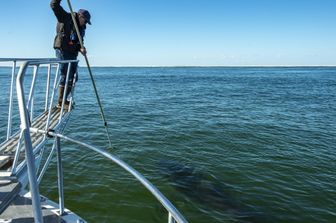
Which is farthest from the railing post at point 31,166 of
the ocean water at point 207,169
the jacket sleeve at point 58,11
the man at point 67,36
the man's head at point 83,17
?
the man's head at point 83,17

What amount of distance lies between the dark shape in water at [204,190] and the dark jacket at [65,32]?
215 inches

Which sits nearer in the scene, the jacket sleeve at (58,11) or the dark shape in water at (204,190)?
the jacket sleeve at (58,11)

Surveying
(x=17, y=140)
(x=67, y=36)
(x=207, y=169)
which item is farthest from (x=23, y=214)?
(x=207, y=169)

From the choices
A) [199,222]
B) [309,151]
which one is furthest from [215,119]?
[199,222]

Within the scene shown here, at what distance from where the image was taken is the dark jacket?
24.0 ft

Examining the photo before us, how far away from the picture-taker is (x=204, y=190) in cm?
943

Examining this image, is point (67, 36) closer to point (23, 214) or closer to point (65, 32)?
point (65, 32)

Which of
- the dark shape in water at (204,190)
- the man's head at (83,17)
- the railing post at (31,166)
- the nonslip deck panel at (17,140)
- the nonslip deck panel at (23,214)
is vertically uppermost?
the man's head at (83,17)

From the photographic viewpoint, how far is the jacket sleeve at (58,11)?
7.11m

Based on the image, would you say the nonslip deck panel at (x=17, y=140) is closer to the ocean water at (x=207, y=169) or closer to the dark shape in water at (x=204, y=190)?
the ocean water at (x=207, y=169)

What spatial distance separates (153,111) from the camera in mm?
22469

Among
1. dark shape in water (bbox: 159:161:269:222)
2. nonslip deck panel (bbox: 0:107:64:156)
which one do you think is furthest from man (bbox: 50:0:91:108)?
dark shape in water (bbox: 159:161:269:222)

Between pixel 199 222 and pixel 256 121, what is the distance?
12.6 m

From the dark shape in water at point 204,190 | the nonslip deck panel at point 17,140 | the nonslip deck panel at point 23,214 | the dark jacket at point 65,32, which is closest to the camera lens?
the nonslip deck panel at point 17,140
